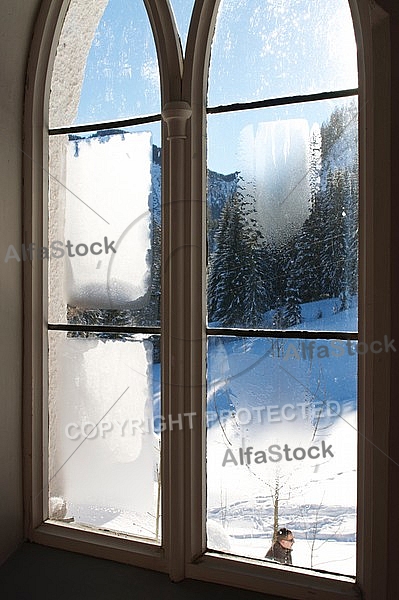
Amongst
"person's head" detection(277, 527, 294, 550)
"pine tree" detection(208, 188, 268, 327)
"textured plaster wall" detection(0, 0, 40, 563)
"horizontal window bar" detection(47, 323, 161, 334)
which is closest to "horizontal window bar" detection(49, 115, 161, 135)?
"textured plaster wall" detection(0, 0, 40, 563)

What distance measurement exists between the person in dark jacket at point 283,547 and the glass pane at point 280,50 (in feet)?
3.66

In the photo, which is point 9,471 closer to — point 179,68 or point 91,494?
point 91,494

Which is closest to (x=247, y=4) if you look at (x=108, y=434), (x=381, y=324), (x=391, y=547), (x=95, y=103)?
(x=95, y=103)

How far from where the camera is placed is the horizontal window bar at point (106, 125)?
176 centimetres

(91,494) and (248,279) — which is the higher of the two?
(248,279)

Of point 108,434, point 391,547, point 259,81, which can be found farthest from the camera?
point 108,434

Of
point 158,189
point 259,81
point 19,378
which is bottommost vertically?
point 19,378

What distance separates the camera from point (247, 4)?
1.66 meters

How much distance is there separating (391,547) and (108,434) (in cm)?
82

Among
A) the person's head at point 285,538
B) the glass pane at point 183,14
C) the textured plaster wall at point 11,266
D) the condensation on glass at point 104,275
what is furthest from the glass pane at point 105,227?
the person's head at point 285,538

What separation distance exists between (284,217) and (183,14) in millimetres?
622

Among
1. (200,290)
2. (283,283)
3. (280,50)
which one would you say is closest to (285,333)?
(283,283)

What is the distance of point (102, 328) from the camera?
6.03 ft

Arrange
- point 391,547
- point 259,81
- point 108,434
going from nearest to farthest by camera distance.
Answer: point 391,547 < point 259,81 < point 108,434
